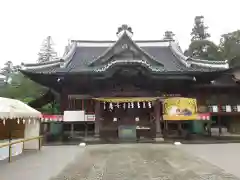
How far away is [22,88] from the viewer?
41.0 meters

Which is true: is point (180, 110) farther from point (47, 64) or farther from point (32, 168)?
point (32, 168)

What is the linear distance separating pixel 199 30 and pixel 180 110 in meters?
56.1

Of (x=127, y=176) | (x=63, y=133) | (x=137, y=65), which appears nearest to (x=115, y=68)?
(x=137, y=65)

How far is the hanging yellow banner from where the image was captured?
725 inches

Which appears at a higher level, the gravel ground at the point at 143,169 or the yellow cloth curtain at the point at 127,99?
the yellow cloth curtain at the point at 127,99

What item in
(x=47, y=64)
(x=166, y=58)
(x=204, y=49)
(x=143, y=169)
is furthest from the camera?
(x=204, y=49)

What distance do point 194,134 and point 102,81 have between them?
875 cm

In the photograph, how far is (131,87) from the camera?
19.1 meters

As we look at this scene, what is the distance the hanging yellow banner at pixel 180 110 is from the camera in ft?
60.4

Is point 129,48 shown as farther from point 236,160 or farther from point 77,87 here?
point 236,160

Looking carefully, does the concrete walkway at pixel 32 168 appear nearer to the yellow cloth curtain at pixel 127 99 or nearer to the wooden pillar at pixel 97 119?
the wooden pillar at pixel 97 119

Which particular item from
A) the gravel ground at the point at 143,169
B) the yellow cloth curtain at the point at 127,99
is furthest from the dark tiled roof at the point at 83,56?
the gravel ground at the point at 143,169

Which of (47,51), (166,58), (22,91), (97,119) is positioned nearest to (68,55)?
(97,119)

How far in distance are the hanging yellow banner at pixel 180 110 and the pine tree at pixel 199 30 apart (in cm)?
5465
